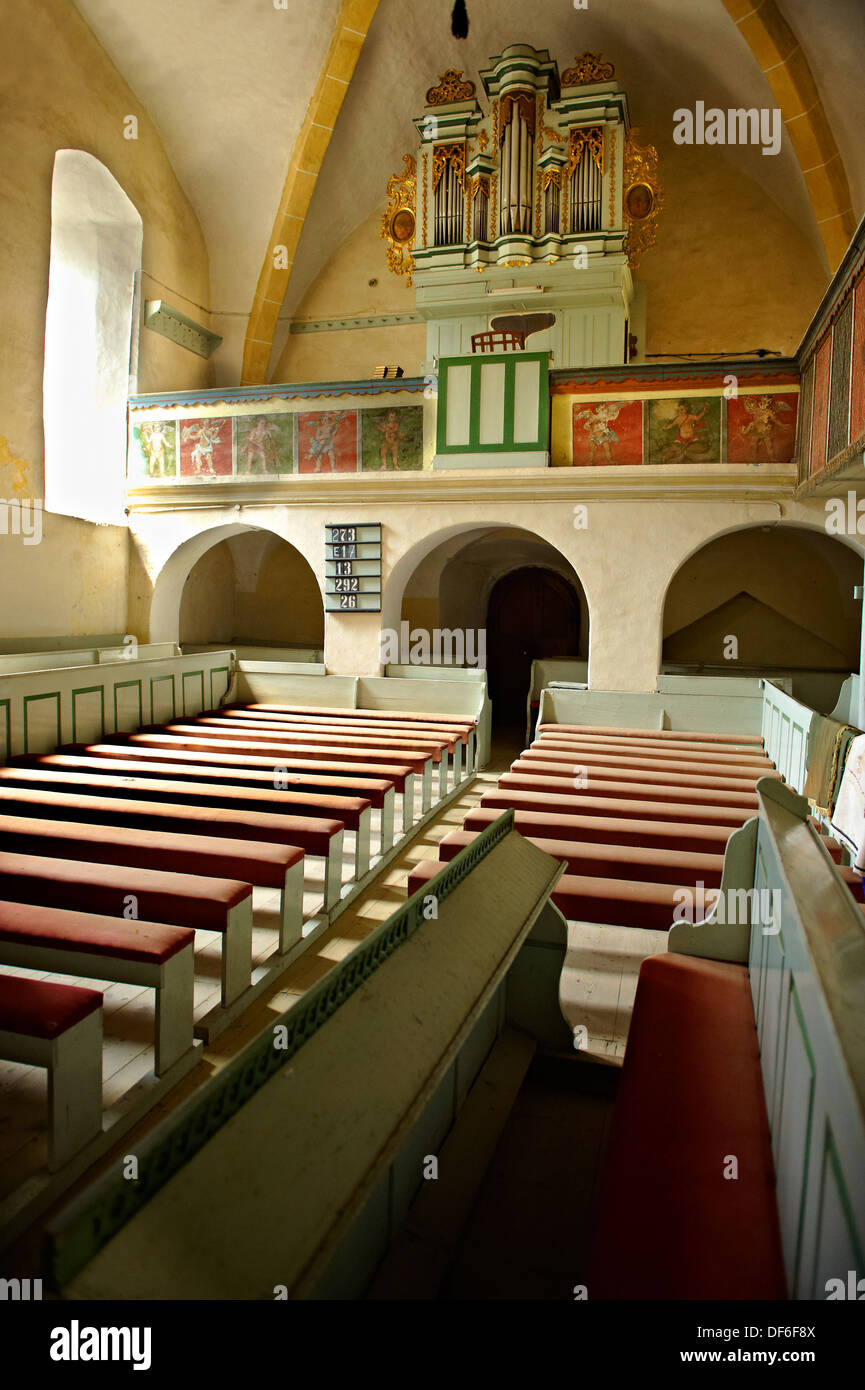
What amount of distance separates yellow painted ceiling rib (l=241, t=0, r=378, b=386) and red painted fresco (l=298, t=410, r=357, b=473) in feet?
12.2

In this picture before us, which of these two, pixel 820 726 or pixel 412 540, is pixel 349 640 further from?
pixel 820 726

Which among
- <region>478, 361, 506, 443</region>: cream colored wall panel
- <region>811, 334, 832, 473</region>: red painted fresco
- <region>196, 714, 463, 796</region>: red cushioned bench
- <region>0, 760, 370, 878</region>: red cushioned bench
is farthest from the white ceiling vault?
<region>0, 760, 370, 878</region>: red cushioned bench

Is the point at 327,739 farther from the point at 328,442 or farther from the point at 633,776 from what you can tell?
the point at 328,442

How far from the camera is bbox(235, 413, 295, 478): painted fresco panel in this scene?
10797 mm

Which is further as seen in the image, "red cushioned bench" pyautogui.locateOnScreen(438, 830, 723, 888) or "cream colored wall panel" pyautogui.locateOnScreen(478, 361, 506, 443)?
"cream colored wall panel" pyautogui.locateOnScreen(478, 361, 506, 443)

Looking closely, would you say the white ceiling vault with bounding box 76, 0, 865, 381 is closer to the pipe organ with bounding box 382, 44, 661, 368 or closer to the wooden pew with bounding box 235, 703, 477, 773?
the pipe organ with bounding box 382, 44, 661, 368

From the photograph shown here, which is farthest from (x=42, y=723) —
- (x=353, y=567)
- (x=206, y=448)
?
(x=206, y=448)

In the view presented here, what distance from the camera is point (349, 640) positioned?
1080 centimetres

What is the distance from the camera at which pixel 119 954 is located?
317 cm

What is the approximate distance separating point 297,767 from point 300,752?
514mm

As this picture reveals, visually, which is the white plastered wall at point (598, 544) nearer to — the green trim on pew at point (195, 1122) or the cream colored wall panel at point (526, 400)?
the cream colored wall panel at point (526, 400)
